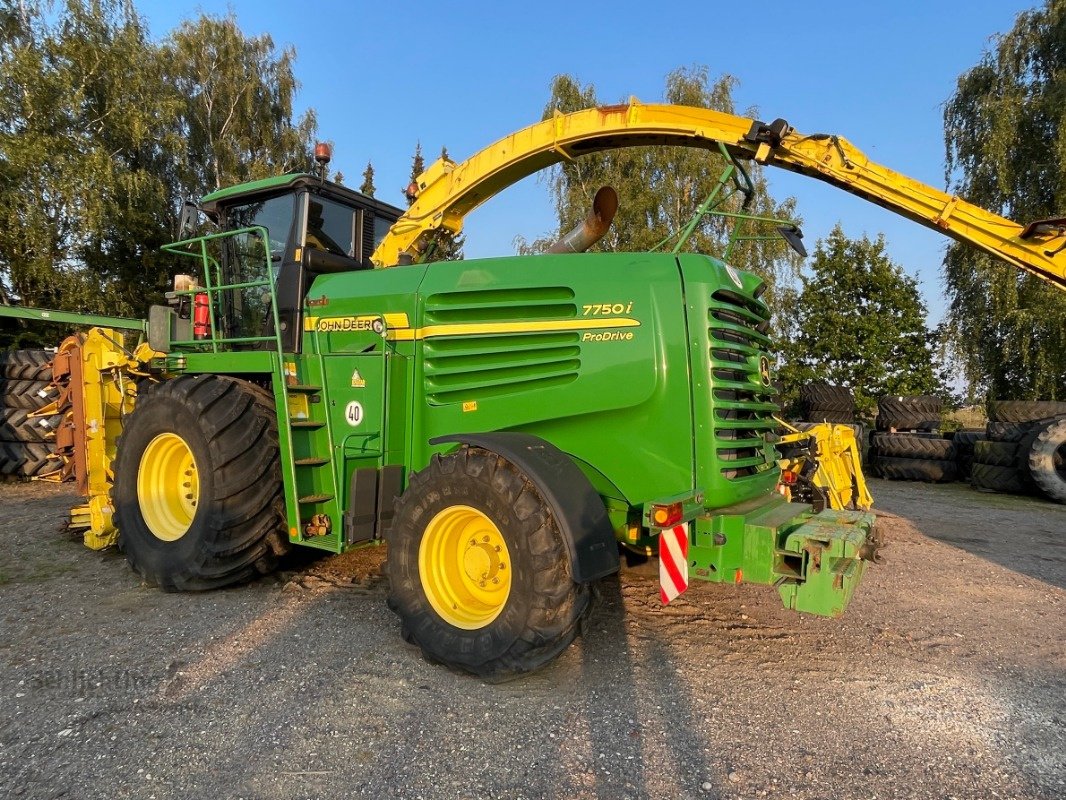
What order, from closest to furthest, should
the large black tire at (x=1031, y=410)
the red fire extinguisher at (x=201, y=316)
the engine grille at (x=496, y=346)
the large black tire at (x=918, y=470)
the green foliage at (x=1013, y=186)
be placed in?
the engine grille at (x=496, y=346)
the red fire extinguisher at (x=201, y=316)
the large black tire at (x=1031, y=410)
the large black tire at (x=918, y=470)
the green foliage at (x=1013, y=186)

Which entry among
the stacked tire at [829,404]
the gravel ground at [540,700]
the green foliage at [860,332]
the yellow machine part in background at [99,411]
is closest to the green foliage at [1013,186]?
the green foliage at [860,332]

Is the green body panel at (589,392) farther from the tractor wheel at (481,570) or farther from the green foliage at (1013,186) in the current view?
the green foliage at (1013,186)

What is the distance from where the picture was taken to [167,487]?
5.09m

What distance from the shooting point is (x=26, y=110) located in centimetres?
1545

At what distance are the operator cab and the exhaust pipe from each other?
5.38 ft

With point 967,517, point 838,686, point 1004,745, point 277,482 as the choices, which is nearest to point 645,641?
point 838,686

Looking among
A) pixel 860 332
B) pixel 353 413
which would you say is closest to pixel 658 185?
pixel 860 332

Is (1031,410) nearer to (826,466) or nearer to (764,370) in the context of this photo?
(826,466)

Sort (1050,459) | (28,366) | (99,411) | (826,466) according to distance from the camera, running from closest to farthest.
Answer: (99,411) < (826,466) < (28,366) < (1050,459)

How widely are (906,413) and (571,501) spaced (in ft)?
47.0

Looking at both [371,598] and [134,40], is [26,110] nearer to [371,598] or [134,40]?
[134,40]

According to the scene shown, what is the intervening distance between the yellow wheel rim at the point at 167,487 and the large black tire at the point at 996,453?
1185 centimetres

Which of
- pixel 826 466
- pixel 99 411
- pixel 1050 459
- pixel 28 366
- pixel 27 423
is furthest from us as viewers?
pixel 1050 459

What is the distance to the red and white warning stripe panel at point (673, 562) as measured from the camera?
334 centimetres
